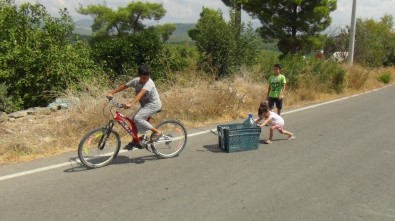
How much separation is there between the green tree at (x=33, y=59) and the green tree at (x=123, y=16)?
28909mm

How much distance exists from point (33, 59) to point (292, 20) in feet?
63.0

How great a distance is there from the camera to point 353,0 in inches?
872

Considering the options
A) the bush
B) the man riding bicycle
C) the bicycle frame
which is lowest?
the bush

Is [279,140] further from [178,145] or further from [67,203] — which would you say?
[67,203]

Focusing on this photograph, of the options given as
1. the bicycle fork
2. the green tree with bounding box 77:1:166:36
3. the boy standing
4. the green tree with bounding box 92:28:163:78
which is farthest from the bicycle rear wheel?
Result: the green tree with bounding box 77:1:166:36

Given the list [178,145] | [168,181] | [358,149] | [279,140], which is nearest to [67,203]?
[168,181]

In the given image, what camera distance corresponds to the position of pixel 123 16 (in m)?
41.9

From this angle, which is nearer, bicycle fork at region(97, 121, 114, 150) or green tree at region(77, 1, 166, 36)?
bicycle fork at region(97, 121, 114, 150)

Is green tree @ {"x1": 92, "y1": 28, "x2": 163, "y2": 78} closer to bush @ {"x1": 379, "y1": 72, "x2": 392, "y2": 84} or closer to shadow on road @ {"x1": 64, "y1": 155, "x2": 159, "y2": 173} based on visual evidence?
shadow on road @ {"x1": 64, "y1": 155, "x2": 159, "y2": 173}

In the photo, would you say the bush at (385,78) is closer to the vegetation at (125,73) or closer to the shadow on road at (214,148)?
the vegetation at (125,73)

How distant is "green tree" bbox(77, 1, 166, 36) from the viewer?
4203cm

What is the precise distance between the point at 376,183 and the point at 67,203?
4.22 meters

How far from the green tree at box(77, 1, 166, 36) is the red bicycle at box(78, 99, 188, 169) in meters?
35.9

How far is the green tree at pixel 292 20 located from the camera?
26.1 m
